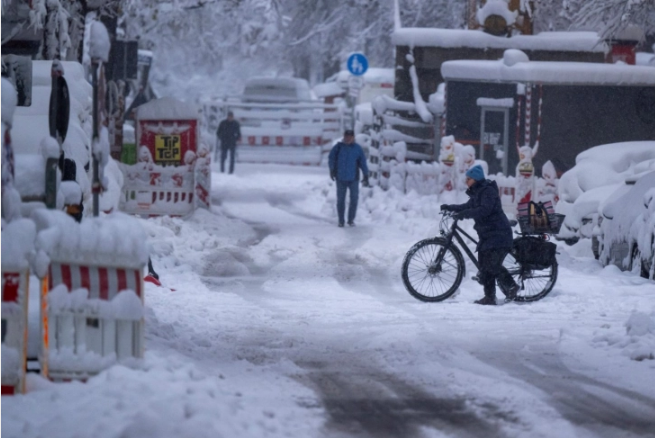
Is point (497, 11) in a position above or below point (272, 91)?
above

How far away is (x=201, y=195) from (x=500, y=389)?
14542 mm

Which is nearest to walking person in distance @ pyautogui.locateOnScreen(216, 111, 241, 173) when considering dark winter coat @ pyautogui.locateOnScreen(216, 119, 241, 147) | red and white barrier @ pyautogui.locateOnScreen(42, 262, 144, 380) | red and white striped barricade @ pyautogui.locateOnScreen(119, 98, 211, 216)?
dark winter coat @ pyautogui.locateOnScreen(216, 119, 241, 147)

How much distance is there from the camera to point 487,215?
13.3 metres

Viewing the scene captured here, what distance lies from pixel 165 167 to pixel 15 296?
50.1 feet

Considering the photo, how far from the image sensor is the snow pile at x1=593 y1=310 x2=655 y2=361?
998 centimetres

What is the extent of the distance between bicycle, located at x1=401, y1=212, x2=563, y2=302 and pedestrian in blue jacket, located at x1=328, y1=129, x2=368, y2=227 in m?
7.89

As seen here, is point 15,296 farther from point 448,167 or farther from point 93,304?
point 448,167

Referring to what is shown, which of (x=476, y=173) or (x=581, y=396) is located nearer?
(x=581, y=396)

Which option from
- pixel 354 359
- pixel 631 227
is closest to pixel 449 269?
pixel 631 227

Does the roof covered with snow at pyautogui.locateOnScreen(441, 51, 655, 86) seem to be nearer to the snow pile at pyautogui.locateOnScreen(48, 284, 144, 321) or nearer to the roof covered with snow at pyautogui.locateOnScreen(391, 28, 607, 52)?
the roof covered with snow at pyautogui.locateOnScreen(391, 28, 607, 52)

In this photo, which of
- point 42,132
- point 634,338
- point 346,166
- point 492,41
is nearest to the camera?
point 634,338

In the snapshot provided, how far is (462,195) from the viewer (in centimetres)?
2291

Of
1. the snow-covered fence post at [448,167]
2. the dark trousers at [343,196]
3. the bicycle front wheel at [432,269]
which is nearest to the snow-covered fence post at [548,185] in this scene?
the snow-covered fence post at [448,167]

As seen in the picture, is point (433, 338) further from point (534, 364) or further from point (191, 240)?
point (191, 240)
